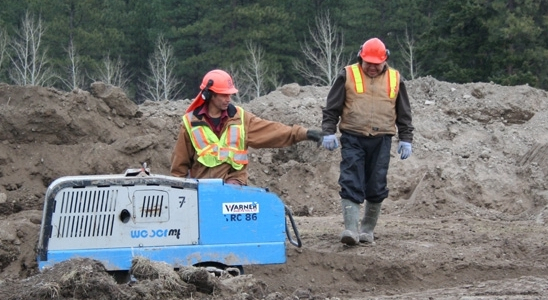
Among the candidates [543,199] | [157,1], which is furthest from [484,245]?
[157,1]

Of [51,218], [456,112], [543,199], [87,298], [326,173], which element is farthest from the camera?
[456,112]

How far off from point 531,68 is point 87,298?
109ft

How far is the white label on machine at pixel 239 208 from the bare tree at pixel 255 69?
109ft

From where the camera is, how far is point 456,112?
20.1 m

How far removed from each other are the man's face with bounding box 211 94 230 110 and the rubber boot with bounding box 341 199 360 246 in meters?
1.99

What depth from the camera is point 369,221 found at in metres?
10.9

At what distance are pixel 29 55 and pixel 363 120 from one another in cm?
3622

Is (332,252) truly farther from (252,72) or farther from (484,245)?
(252,72)

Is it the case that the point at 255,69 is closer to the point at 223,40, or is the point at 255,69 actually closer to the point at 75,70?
the point at 223,40

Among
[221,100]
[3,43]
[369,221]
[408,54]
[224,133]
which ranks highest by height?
[221,100]

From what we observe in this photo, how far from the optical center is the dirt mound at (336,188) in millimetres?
9047

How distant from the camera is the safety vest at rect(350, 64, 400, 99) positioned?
10.4 meters

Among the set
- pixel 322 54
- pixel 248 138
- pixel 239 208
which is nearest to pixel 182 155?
pixel 248 138

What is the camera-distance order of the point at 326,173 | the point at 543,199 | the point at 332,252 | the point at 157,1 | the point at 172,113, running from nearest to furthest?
the point at 332,252 → the point at 543,199 → the point at 326,173 → the point at 172,113 → the point at 157,1
